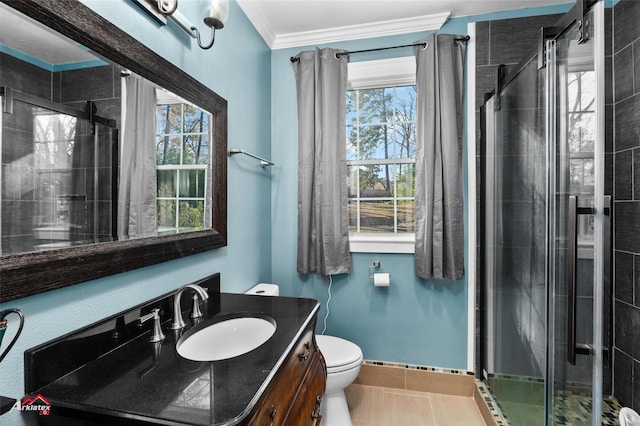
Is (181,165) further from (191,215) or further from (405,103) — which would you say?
(405,103)

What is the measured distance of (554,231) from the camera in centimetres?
118

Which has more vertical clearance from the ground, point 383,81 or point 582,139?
point 383,81

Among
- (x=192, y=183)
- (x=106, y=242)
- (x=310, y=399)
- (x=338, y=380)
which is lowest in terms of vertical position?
(x=338, y=380)

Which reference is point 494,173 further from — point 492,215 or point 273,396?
point 273,396

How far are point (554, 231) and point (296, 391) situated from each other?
1.16 metres

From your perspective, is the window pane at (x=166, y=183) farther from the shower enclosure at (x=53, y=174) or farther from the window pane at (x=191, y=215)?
the shower enclosure at (x=53, y=174)

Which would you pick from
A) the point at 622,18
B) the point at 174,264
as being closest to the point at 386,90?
the point at 622,18

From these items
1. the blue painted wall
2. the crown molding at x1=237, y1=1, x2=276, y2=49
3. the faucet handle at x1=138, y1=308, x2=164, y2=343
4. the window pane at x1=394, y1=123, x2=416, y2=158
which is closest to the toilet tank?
the blue painted wall

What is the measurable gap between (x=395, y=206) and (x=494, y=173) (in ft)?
2.28

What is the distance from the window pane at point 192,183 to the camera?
1358mm

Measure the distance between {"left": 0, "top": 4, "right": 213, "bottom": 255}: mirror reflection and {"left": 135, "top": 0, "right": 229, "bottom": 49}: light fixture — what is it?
267 mm

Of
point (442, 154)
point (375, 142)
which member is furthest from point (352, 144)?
point (442, 154)

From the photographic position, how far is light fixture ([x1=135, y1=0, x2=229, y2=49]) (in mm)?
1128

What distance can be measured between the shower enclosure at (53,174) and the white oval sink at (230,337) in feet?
1.63
